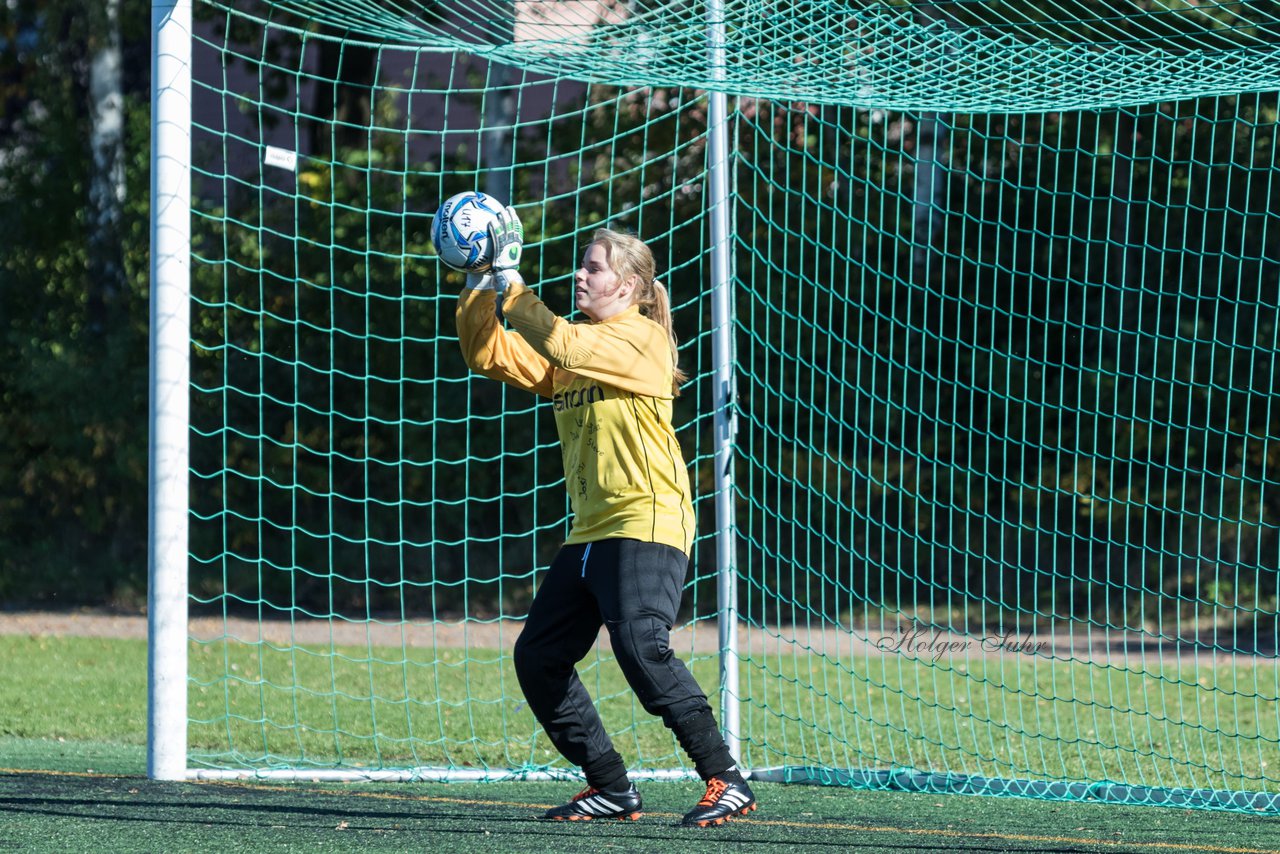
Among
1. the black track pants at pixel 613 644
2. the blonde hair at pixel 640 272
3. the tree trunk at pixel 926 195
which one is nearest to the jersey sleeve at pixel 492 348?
the blonde hair at pixel 640 272

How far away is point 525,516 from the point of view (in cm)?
1213

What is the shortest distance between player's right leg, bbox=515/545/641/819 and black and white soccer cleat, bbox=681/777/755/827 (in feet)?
0.84

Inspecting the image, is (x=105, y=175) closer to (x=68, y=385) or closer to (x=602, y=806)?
(x=68, y=385)

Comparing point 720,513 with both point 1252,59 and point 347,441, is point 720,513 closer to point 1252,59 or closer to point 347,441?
point 1252,59

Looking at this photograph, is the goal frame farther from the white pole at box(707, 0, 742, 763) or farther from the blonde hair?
the white pole at box(707, 0, 742, 763)

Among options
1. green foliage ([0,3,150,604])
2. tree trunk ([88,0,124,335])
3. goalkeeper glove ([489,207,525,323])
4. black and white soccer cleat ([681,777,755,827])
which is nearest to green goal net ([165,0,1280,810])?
tree trunk ([88,0,124,335])

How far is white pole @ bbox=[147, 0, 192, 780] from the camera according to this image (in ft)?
16.4

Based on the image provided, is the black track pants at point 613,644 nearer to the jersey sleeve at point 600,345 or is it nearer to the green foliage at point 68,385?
the jersey sleeve at point 600,345

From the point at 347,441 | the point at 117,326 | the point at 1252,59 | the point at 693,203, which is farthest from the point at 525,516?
the point at 1252,59

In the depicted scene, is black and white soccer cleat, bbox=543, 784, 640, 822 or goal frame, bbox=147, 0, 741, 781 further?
goal frame, bbox=147, 0, 741, 781

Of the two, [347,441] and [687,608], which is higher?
[347,441]

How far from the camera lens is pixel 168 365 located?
5016mm

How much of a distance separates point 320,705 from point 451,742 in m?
1.52

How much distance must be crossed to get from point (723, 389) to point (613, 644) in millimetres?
1745
